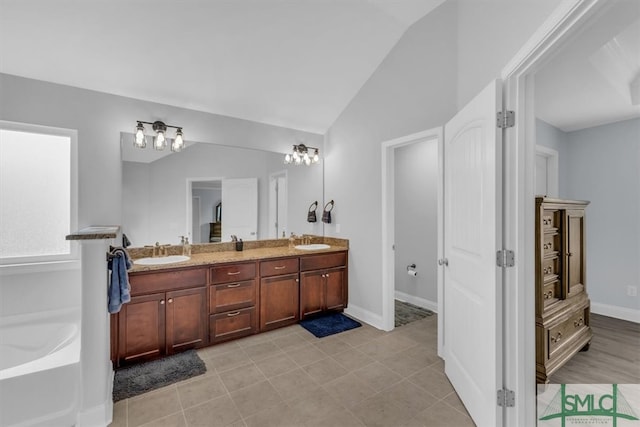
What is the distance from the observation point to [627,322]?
11.1 feet

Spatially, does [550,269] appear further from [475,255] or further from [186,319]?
[186,319]

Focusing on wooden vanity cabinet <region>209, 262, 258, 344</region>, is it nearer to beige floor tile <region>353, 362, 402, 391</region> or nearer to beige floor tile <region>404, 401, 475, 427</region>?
beige floor tile <region>353, 362, 402, 391</region>

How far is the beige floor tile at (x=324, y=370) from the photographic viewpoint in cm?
229

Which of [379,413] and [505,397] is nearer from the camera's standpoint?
[505,397]

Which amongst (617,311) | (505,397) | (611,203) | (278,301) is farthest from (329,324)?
(611,203)

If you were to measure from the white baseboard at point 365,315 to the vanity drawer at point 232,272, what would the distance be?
1385 millimetres

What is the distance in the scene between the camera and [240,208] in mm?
3461

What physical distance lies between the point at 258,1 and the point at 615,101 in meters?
3.70

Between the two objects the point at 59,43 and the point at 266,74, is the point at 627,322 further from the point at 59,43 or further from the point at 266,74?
the point at 59,43

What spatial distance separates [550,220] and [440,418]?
174 cm

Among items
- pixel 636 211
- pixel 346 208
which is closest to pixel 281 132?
pixel 346 208

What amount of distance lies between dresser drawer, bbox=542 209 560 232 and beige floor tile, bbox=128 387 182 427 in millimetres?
2965

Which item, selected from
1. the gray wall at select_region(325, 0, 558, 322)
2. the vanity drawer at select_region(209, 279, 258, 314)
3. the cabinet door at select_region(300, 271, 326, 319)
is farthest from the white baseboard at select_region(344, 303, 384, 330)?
the vanity drawer at select_region(209, 279, 258, 314)

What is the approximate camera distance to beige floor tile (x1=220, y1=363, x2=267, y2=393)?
7.23ft
